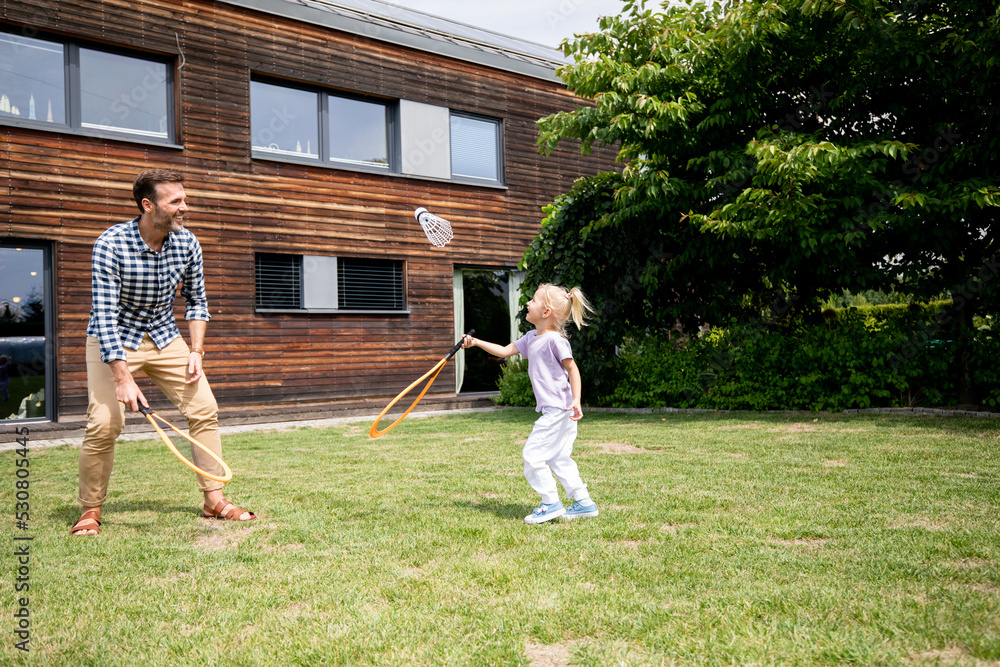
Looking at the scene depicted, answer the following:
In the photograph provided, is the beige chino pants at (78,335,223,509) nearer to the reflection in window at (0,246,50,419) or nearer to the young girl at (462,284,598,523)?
the young girl at (462,284,598,523)

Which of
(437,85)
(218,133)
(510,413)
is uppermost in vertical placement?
(437,85)

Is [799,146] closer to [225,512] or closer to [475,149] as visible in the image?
[475,149]

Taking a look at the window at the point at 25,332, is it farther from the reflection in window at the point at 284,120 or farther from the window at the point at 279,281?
the reflection in window at the point at 284,120

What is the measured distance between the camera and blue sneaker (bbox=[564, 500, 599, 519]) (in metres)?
4.41

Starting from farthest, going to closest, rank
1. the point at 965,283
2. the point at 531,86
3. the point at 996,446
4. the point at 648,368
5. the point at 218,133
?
the point at 531,86 < the point at 648,368 < the point at 218,133 < the point at 965,283 < the point at 996,446

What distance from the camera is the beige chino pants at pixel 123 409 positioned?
445cm

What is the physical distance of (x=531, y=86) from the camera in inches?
579

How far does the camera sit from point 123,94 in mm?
10633

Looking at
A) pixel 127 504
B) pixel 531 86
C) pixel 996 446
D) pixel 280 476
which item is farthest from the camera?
pixel 531 86

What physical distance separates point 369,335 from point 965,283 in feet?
28.9

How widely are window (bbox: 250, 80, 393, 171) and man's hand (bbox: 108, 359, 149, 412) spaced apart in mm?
8277

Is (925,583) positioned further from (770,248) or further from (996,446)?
(770,248)

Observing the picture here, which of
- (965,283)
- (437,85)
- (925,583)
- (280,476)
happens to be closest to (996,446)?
(965,283)
